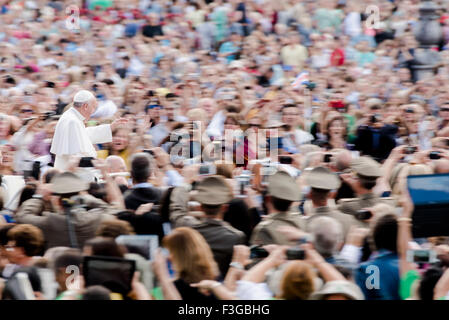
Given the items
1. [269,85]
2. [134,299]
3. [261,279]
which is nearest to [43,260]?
[134,299]

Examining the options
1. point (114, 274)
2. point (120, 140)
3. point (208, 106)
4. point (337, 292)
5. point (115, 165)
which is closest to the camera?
point (337, 292)

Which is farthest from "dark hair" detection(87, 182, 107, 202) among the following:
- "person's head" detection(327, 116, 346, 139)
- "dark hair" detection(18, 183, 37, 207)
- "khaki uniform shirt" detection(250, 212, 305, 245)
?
"person's head" detection(327, 116, 346, 139)

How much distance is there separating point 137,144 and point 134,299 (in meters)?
4.62

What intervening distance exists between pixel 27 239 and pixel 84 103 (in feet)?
12.1

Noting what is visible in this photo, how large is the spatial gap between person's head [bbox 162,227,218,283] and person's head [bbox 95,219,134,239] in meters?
0.45

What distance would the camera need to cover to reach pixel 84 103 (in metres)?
9.20

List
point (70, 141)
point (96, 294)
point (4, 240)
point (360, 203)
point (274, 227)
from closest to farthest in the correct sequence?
point (96, 294), point (4, 240), point (274, 227), point (360, 203), point (70, 141)

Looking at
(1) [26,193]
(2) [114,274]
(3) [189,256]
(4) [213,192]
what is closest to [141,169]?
(4) [213,192]

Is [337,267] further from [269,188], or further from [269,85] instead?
[269,85]

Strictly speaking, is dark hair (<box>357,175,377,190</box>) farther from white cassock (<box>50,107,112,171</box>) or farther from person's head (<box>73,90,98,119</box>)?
person's head (<box>73,90,98,119</box>)

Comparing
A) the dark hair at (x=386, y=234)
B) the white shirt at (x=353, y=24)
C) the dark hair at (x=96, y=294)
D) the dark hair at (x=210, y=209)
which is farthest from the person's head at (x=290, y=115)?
the white shirt at (x=353, y=24)

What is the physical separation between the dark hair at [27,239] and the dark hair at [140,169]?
133cm

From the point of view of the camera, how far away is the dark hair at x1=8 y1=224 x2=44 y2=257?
5695 millimetres

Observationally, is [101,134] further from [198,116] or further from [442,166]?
[442,166]
